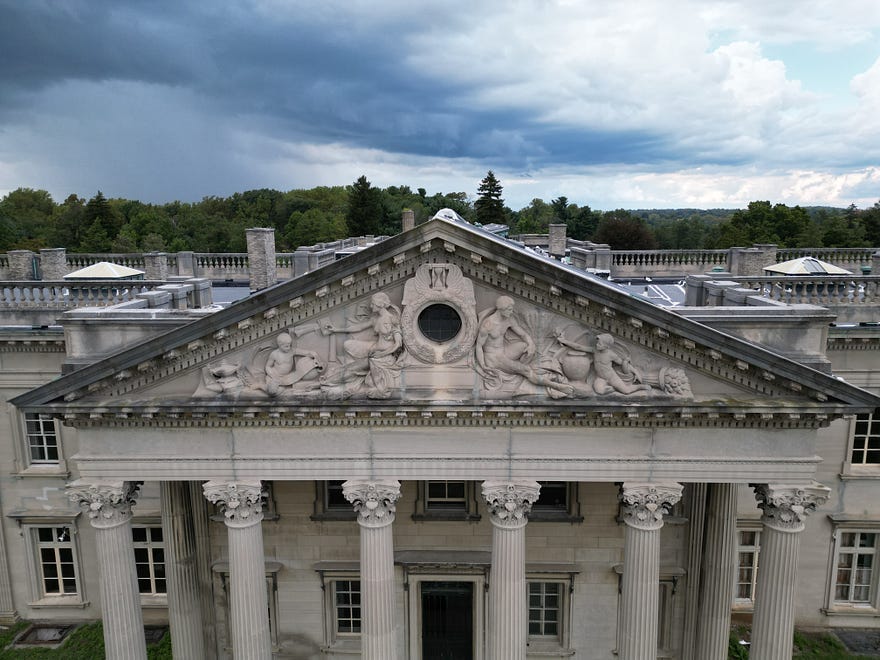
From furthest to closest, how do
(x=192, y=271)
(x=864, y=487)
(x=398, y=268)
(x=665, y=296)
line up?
1. (x=192, y=271)
2. (x=665, y=296)
3. (x=864, y=487)
4. (x=398, y=268)

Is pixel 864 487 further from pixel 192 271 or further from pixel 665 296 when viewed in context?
pixel 192 271

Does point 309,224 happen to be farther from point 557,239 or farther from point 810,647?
point 810,647

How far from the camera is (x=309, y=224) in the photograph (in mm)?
120000

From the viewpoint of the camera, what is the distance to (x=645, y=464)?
17375 millimetres

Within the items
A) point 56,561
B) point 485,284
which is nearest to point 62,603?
point 56,561

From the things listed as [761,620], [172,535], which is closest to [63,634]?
[172,535]

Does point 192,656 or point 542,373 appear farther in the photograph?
point 192,656

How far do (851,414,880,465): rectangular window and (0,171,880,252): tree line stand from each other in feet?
208

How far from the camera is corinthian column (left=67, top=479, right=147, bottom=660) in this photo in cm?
1795

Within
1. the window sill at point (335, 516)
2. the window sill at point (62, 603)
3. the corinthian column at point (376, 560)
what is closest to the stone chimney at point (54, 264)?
the window sill at point (62, 603)

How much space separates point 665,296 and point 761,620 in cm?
1421

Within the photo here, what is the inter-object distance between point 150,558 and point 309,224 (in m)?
99.0

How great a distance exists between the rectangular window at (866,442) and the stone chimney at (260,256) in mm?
26520

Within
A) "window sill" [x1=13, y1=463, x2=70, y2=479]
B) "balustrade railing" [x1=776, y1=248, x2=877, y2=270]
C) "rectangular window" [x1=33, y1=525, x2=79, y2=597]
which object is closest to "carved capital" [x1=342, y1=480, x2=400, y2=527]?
"window sill" [x1=13, y1=463, x2=70, y2=479]
